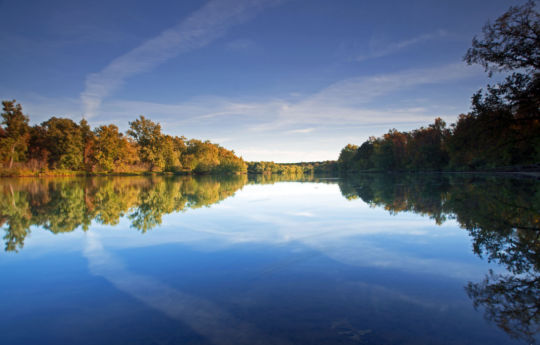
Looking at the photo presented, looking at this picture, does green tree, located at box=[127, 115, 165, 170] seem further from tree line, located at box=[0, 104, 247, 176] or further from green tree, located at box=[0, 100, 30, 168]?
green tree, located at box=[0, 100, 30, 168]

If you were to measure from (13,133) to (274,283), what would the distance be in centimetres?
5771

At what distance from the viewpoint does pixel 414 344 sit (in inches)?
88.8

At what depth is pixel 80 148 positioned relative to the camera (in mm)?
50094

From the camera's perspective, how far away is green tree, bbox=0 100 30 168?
4178 cm

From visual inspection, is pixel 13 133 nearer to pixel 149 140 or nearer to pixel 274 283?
pixel 149 140

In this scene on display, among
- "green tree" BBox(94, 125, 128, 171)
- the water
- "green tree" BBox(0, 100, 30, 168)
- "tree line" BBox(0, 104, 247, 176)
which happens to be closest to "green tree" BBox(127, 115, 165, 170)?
"tree line" BBox(0, 104, 247, 176)

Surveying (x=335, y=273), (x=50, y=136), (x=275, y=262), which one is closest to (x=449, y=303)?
(x=335, y=273)

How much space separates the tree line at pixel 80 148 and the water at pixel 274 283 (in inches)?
1968

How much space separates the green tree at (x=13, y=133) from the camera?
41.8m

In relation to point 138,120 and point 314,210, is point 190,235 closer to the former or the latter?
point 314,210

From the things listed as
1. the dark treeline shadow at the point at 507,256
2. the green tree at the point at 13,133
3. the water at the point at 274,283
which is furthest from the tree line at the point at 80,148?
the dark treeline shadow at the point at 507,256

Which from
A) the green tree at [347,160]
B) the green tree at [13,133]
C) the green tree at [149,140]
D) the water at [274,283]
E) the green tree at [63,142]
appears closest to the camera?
the water at [274,283]

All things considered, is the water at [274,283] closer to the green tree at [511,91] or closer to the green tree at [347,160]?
the green tree at [511,91]

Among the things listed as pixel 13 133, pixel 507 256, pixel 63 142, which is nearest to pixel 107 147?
pixel 63 142
